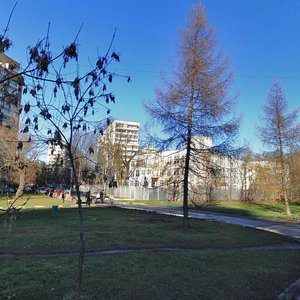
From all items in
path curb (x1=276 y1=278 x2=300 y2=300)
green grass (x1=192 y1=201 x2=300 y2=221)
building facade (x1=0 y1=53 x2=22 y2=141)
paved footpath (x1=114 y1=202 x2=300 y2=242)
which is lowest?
path curb (x1=276 y1=278 x2=300 y2=300)

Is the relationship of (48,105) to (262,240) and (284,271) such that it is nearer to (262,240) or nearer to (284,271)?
(284,271)

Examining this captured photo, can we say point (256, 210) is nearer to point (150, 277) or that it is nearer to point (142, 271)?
point (142, 271)

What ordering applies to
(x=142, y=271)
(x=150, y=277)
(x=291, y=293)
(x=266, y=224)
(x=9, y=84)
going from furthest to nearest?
(x=266, y=224), (x=142, y=271), (x=291, y=293), (x=150, y=277), (x=9, y=84)

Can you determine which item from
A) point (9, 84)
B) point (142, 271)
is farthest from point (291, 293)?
point (9, 84)

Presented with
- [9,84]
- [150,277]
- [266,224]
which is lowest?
[150,277]

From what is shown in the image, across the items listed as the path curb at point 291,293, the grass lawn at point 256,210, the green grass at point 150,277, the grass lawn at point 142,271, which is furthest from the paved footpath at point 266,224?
the path curb at point 291,293

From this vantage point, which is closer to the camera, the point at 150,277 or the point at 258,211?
the point at 150,277

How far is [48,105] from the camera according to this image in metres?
4.27

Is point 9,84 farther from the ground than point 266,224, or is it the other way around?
point 9,84

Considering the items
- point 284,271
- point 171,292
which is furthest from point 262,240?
point 171,292

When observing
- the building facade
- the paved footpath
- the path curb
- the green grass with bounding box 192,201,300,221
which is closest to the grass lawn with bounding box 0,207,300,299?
the path curb

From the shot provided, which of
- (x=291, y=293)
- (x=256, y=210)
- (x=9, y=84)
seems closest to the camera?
(x=9, y=84)

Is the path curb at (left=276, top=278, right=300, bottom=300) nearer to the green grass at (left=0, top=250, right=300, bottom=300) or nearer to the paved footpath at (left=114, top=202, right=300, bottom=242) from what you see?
the green grass at (left=0, top=250, right=300, bottom=300)

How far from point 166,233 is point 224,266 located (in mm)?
5957
